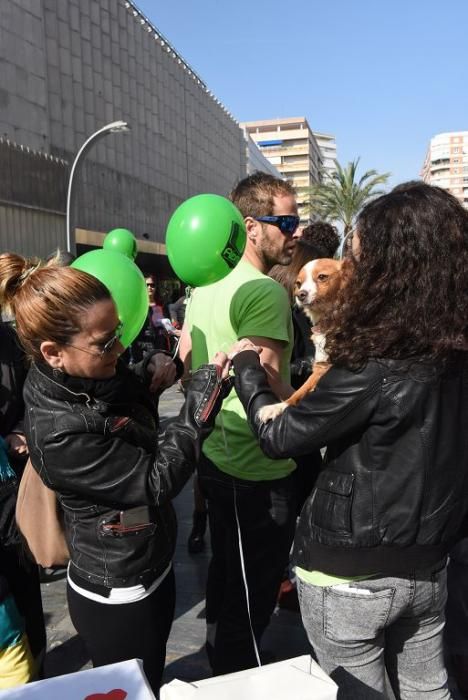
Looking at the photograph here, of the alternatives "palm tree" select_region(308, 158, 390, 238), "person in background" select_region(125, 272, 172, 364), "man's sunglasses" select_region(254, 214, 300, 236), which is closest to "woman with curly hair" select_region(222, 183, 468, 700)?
"man's sunglasses" select_region(254, 214, 300, 236)

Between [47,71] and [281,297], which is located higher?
[47,71]

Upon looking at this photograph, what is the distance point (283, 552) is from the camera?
230cm

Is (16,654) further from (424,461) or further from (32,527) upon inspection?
(424,461)

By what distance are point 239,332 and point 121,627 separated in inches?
42.3

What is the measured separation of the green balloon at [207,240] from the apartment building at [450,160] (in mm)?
162601

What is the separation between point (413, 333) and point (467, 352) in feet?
0.65

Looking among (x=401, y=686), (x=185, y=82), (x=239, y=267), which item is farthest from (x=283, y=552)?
(x=185, y=82)

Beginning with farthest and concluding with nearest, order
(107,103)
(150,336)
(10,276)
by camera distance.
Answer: (107,103), (150,336), (10,276)

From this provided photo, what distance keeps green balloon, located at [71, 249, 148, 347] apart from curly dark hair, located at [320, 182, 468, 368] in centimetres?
107

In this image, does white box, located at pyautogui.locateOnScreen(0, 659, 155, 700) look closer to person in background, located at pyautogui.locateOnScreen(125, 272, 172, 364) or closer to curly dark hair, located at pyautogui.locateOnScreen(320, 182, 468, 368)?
curly dark hair, located at pyautogui.locateOnScreen(320, 182, 468, 368)

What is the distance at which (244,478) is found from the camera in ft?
7.30

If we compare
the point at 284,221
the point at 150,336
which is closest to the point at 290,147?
the point at 150,336

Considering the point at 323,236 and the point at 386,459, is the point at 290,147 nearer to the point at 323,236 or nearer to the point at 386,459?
the point at 323,236

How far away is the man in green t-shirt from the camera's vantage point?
84.7 inches
